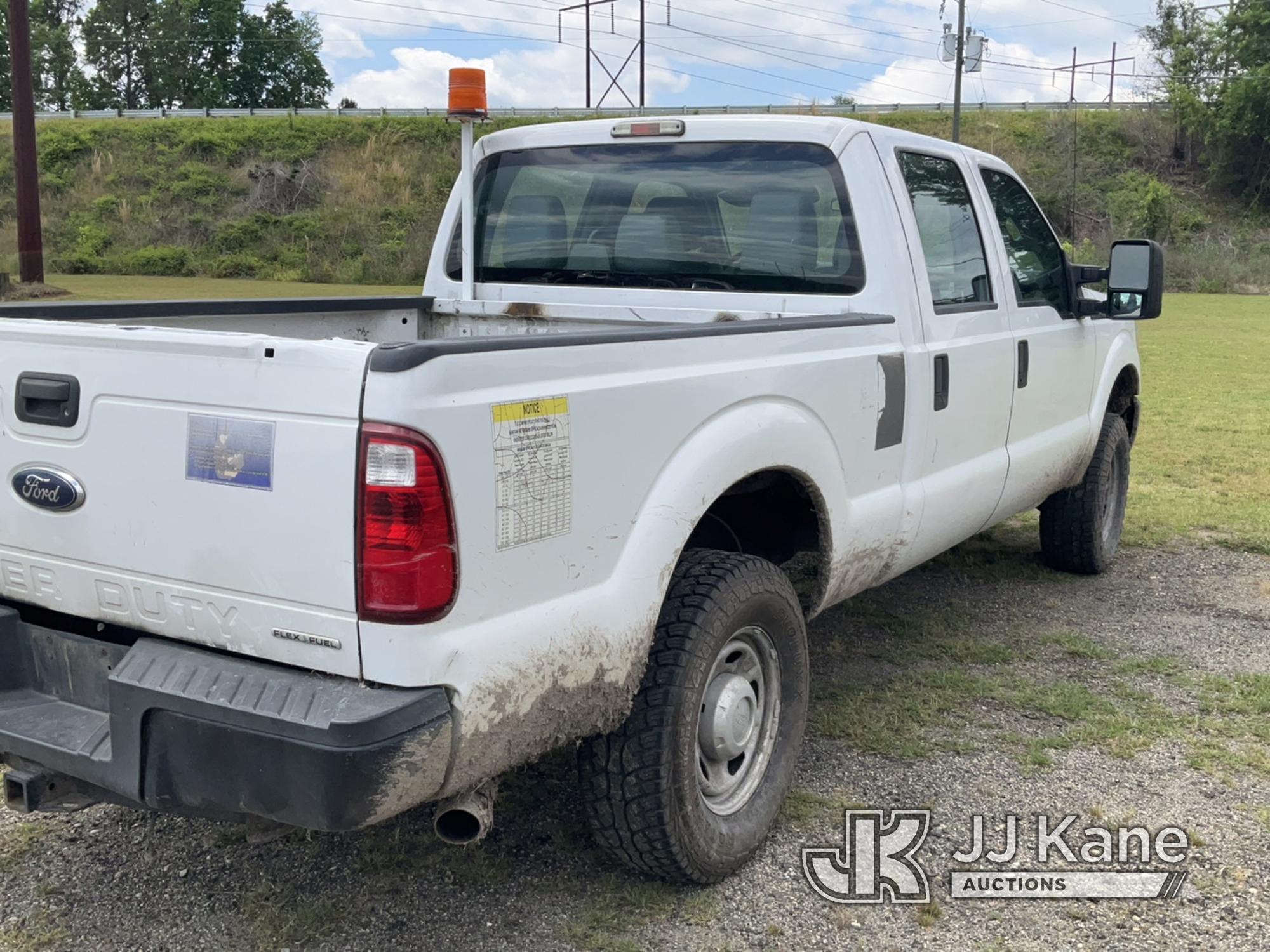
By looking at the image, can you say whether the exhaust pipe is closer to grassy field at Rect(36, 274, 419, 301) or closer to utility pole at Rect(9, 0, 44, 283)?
utility pole at Rect(9, 0, 44, 283)

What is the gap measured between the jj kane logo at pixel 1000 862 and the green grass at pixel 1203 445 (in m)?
3.75

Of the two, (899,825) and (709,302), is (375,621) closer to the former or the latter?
(899,825)

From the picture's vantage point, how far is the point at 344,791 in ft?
7.21

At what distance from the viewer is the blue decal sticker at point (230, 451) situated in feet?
7.47

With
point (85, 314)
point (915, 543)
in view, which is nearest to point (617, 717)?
point (915, 543)

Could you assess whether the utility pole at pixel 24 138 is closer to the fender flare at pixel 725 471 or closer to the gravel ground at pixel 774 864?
the gravel ground at pixel 774 864

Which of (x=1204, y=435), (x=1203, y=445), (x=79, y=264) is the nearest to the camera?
(x=1203, y=445)

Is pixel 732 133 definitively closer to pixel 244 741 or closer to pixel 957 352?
pixel 957 352

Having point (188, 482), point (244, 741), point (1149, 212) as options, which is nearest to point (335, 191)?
point (1149, 212)

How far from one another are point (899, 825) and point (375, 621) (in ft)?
6.11

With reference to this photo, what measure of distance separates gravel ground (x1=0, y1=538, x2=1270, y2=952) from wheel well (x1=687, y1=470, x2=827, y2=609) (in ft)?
2.14

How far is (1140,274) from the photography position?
16.3ft

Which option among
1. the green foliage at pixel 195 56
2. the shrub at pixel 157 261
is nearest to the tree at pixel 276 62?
the green foliage at pixel 195 56

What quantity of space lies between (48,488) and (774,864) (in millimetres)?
1996
